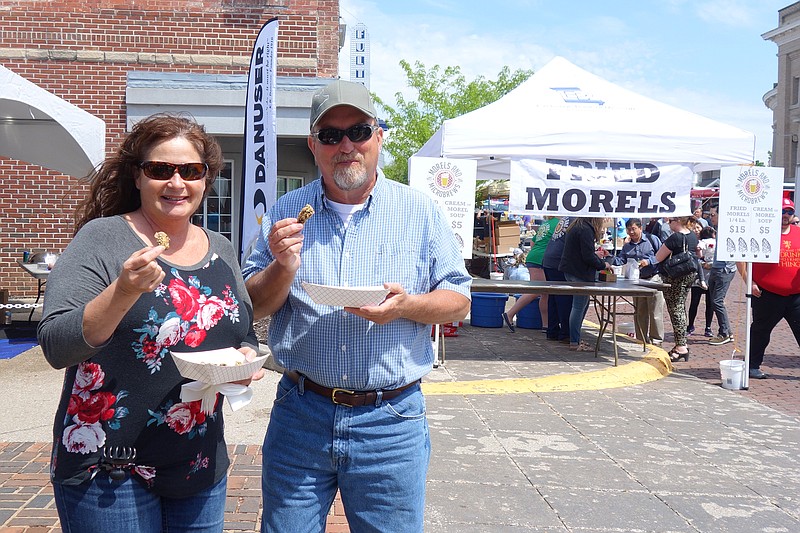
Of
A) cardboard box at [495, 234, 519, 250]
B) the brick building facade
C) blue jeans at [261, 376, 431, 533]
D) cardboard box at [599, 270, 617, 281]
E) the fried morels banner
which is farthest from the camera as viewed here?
cardboard box at [495, 234, 519, 250]

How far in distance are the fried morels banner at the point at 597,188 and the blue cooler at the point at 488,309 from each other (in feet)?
9.60

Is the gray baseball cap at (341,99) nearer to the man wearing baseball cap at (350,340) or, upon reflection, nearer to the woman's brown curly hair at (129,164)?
the man wearing baseball cap at (350,340)

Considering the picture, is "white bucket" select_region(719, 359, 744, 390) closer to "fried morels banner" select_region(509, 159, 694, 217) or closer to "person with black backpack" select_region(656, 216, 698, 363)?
"person with black backpack" select_region(656, 216, 698, 363)

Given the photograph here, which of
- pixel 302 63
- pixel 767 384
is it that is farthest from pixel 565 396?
pixel 302 63

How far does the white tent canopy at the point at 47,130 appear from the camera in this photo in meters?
7.16

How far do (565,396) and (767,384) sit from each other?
2.77 meters

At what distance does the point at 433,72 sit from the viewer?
37.9 m

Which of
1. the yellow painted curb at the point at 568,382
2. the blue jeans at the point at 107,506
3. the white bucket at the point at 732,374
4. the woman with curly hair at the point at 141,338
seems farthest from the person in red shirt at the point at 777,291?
the blue jeans at the point at 107,506

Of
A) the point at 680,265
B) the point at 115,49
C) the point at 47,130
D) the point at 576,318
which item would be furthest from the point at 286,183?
the point at 680,265

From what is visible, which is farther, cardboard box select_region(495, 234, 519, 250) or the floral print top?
cardboard box select_region(495, 234, 519, 250)

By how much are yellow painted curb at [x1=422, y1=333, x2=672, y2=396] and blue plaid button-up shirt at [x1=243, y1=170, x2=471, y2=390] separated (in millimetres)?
4741

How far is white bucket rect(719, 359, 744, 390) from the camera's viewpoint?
26.7 feet

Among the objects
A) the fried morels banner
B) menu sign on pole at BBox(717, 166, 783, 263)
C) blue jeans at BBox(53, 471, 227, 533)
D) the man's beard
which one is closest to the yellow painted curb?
menu sign on pole at BBox(717, 166, 783, 263)

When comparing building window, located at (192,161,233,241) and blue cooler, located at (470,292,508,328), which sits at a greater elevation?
building window, located at (192,161,233,241)
